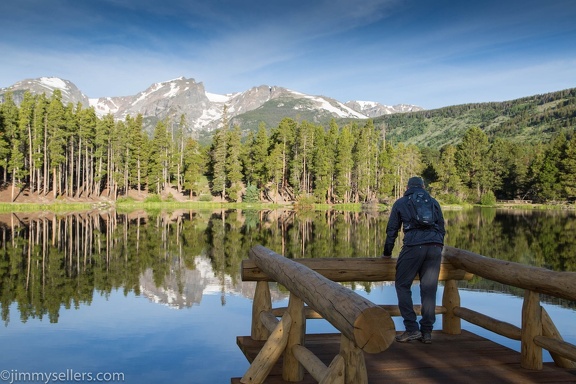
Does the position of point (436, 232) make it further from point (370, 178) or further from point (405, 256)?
point (370, 178)


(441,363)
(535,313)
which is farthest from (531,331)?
(441,363)

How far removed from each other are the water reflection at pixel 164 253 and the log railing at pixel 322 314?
671 centimetres

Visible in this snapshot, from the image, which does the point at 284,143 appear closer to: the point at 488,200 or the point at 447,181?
the point at 447,181

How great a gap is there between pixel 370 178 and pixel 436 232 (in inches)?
2808

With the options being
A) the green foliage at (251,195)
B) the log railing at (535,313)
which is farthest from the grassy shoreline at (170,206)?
the log railing at (535,313)

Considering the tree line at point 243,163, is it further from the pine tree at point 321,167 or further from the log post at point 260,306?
the log post at point 260,306

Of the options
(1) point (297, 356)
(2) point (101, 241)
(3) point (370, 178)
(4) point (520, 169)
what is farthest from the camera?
(4) point (520, 169)

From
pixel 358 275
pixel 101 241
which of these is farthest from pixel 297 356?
pixel 101 241

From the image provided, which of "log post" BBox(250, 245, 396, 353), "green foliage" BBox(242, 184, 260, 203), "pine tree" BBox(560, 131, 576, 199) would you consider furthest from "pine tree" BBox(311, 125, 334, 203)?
"log post" BBox(250, 245, 396, 353)

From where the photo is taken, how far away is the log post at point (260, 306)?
259 inches

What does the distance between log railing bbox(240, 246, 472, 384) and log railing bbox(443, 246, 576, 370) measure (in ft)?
3.30

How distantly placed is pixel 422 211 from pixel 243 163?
68.8m

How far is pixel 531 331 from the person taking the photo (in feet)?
18.9

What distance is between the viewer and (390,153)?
8169cm
